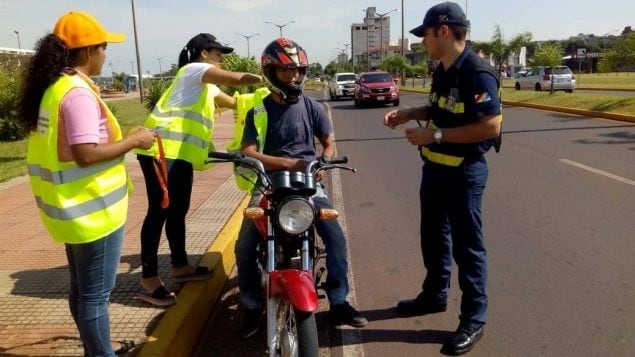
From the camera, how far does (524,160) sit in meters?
9.21

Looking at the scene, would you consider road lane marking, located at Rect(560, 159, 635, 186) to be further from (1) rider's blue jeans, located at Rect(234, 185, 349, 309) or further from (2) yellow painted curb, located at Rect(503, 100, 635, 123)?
(2) yellow painted curb, located at Rect(503, 100, 635, 123)

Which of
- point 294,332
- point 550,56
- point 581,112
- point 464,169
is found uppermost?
point 550,56

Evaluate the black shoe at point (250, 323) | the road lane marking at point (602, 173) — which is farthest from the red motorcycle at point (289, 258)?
the road lane marking at point (602, 173)

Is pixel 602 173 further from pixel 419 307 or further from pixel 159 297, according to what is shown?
pixel 159 297

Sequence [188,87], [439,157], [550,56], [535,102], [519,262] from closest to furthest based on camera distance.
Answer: [439,157], [188,87], [519,262], [535,102], [550,56]

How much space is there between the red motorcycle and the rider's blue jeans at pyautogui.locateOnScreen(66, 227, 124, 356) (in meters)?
0.68

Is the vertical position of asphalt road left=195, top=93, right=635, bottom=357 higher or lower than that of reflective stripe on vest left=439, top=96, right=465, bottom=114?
lower

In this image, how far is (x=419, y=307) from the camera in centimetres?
381

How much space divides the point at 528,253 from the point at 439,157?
2029mm

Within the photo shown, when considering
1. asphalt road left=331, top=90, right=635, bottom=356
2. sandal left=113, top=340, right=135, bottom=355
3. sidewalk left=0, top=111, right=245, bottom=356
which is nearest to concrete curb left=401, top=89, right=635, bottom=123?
asphalt road left=331, top=90, right=635, bottom=356

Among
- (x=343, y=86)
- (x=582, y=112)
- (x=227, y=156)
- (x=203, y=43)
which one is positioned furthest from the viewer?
(x=343, y=86)

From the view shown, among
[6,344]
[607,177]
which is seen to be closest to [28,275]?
[6,344]

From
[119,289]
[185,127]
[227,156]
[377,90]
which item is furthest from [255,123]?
[377,90]

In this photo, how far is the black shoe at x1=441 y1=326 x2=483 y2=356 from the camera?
324 centimetres
